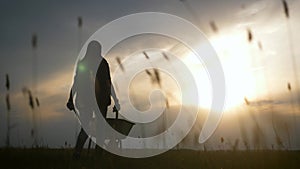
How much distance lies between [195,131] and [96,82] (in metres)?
2.97

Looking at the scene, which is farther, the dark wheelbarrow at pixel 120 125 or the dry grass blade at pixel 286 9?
the dark wheelbarrow at pixel 120 125

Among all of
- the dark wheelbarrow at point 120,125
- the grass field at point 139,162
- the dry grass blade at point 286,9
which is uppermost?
the dry grass blade at point 286,9

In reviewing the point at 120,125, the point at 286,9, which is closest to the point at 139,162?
the point at 120,125

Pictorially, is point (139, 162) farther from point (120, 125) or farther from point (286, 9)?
point (286, 9)

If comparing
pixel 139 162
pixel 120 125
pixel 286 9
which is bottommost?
pixel 139 162

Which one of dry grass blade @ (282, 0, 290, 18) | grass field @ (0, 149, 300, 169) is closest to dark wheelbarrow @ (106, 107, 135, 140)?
grass field @ (0, 149, 300, 169)

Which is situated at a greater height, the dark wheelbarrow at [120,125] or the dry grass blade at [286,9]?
the dry grass blade at [286,9]

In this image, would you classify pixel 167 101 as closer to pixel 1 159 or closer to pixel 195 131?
pixel 195 131

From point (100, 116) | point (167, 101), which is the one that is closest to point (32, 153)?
point (100, 116)

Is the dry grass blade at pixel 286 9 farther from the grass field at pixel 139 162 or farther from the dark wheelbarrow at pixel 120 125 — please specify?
the dark wheelbarrow at pixel 120 125

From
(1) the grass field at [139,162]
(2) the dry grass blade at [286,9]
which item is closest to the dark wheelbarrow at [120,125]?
(1) the grass field at [139,162]

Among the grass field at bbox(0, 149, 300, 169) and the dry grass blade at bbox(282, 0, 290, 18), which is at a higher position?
the dry grass blade at bbox(282, 0, 290, 18)

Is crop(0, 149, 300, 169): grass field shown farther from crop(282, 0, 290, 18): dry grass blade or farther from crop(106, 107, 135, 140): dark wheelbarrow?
crop(282, 0, 290, 18): dry grass blade

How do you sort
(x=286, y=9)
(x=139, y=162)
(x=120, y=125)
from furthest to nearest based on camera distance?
(x=120, y=125), (x=139, y=162), (x=286, y=9)
